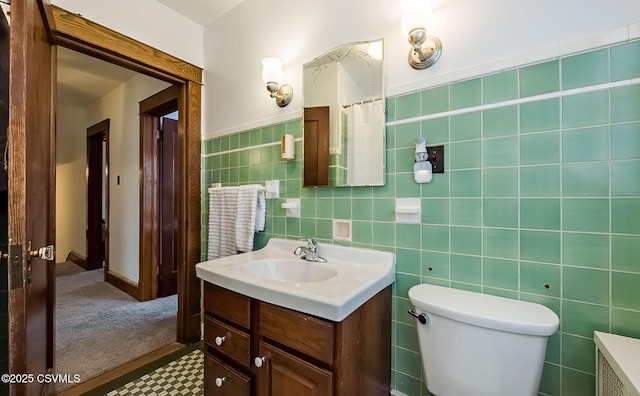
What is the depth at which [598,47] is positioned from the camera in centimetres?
85

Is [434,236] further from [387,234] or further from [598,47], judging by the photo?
[598,47]

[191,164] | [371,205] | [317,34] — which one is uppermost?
[317,34]

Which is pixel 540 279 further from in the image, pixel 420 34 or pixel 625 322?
pixel 420 34

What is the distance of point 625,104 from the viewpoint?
2.70 ft

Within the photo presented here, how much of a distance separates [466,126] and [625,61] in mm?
456

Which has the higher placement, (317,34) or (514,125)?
(317,34)

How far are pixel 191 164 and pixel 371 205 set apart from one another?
1.44 metres

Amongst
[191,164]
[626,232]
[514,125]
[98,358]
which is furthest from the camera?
[191,164]

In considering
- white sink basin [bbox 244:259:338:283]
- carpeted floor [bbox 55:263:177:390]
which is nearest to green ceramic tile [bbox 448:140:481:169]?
white sink basin [bbox 244:259:338:283]

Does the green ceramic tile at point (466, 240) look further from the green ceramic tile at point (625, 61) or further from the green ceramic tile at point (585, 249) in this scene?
the green ceramic tile at point (625, 61)

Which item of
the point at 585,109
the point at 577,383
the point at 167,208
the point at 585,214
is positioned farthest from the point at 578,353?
the point at 167,208

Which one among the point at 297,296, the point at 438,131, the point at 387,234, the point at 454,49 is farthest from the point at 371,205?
the point at 454,49

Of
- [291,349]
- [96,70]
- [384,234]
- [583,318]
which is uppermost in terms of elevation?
[96,70]

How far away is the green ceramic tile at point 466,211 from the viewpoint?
1.04 meters
